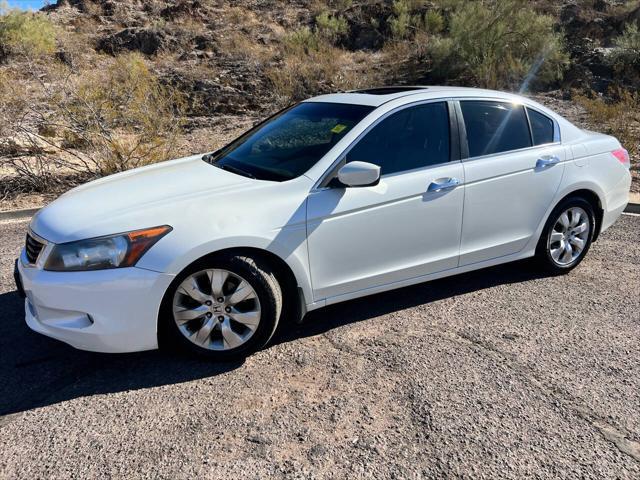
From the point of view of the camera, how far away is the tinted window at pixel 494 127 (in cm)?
420

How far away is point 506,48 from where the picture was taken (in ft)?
53.7

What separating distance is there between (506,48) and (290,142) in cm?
1448

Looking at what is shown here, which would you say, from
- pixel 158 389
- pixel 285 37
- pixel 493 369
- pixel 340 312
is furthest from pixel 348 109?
pixel 285 37

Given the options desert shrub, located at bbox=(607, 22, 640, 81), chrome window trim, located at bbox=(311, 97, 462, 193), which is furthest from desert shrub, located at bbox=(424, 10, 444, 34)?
chrome window trim, located at bbox=(311, 97, 462, 193)

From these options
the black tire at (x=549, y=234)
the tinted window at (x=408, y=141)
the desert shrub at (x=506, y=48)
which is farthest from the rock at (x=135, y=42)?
the black tire at (x=549, y=234)

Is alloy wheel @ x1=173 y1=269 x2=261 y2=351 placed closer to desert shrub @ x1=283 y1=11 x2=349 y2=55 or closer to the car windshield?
the car windshield

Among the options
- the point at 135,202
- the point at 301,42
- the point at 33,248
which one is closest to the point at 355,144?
the point at 135,202

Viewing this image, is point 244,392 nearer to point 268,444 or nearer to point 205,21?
point 268,444

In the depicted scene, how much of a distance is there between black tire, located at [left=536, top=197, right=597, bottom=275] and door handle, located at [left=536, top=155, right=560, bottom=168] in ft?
1.26

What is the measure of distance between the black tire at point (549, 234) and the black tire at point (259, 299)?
8.20 ft

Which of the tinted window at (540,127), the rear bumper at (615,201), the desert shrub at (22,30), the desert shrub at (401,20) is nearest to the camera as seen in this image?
the tinted window at (540,127)

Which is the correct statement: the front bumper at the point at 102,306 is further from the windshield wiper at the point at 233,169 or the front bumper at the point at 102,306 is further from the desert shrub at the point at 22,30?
the desert shrub at the point at 22,30

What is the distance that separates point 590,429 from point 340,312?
1.89 m

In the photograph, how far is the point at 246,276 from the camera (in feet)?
10.8
